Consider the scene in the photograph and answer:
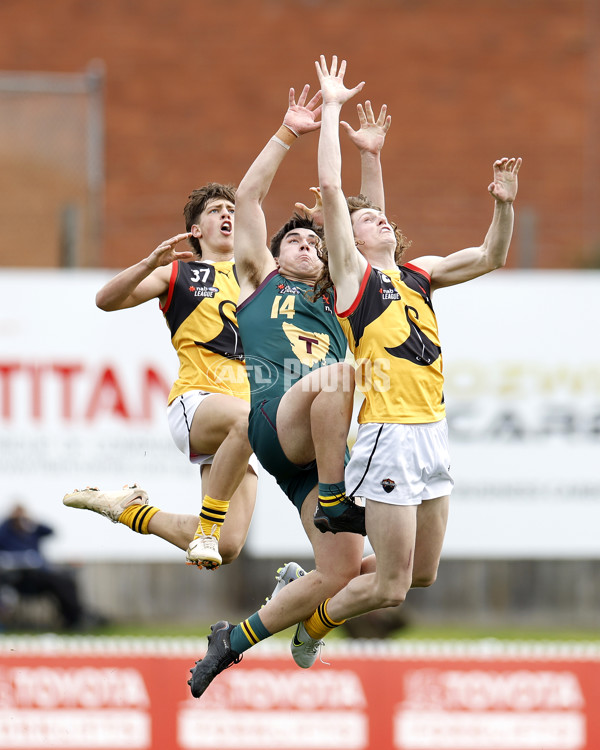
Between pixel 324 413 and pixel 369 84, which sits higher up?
pixel 369 84

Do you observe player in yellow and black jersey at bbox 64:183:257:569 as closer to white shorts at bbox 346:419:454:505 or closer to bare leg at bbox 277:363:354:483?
bare leg at bbox 277:363:354:483

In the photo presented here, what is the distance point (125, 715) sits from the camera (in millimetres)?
12039

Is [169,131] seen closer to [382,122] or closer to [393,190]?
[393,190]

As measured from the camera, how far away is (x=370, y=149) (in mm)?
7695

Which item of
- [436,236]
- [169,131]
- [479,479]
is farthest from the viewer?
[169,131]

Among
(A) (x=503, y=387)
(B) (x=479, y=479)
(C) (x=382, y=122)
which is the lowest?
(B) (x=479, y=479)

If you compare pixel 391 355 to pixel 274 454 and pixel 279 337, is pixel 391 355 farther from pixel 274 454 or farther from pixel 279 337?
pixel 274 454

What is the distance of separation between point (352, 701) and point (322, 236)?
19.3 feet

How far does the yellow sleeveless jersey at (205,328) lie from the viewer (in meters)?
7.85

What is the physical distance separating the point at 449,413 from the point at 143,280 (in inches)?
300

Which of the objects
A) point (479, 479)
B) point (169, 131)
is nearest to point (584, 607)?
point (479, 479)

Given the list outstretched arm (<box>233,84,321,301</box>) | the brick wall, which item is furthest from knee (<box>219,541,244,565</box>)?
the brick wall

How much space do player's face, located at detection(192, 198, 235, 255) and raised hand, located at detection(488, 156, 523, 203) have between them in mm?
1752

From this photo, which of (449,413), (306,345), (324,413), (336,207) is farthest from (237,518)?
(449,413)
